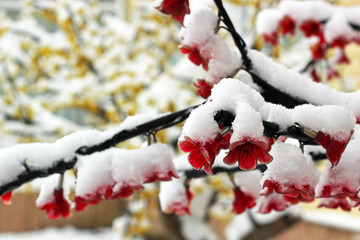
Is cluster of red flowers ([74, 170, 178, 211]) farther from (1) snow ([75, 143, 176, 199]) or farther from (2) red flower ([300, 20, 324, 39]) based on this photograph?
(2) red flower ([300, 20, 324, 39])

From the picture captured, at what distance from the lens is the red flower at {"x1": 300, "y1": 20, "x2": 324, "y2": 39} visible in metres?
2.05

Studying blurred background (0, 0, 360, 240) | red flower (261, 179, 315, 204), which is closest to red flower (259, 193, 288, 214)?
red flower (261, 179, 315, 204)

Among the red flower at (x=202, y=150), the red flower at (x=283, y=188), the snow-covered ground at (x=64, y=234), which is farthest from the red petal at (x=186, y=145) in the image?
the snow-covered ground at (x=64, y=234)

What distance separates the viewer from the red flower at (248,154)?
0.74m

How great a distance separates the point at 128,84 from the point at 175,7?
3568mm

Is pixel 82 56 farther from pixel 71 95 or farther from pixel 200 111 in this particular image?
pixel 200 111

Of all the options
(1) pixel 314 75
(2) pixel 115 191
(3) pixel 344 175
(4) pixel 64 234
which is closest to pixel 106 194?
(2) pixel 115 191

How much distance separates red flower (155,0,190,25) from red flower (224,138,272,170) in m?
0.40

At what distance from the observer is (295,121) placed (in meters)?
0.84

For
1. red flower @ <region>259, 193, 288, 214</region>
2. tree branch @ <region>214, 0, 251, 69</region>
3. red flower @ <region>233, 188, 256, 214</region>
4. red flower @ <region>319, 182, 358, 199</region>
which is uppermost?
tree branch @ <region>214, 0, 251, 69</region>

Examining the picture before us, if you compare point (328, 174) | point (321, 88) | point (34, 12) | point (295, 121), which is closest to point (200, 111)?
point (295, 121)

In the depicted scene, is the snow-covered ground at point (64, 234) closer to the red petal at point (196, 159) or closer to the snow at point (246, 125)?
the red petal at point (196, 159)

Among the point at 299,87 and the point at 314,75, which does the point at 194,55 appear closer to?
the point at 299,87

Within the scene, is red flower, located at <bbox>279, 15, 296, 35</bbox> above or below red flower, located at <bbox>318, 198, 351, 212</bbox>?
above
